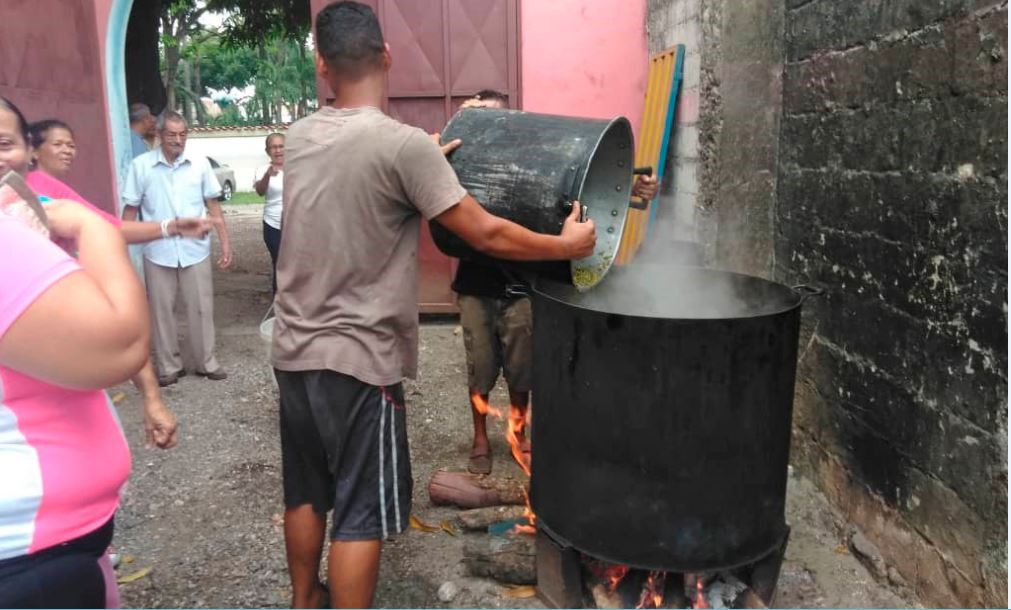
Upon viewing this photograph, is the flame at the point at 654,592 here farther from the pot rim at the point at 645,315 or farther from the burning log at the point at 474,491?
the burning log at the point at 474,491

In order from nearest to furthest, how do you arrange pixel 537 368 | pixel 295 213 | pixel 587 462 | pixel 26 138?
pixel 26 138
pixel 295 213
pixel 587 462
pixel 537 368

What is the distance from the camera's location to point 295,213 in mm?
2344

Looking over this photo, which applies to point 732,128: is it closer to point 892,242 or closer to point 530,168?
point 892,242

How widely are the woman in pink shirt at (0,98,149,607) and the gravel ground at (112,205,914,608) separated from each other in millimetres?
1664

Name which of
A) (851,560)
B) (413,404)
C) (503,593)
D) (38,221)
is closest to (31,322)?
(38,221)

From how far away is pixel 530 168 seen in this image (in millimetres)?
2510

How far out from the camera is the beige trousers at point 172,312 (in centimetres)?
561

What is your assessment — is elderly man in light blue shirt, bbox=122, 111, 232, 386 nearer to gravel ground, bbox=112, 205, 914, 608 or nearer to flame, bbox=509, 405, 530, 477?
gravel ground, bbox=112, 205, 914, 608

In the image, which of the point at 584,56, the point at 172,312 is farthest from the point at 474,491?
the point at 584,56

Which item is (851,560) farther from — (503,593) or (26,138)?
(26,138)

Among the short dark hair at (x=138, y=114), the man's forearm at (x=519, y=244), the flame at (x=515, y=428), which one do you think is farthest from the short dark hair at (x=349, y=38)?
the short dark hair at (x=138, y=114)

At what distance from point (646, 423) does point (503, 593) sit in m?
1.07

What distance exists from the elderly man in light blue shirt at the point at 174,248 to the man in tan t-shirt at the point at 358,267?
3331mm

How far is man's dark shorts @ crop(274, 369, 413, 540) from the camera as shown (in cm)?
239
